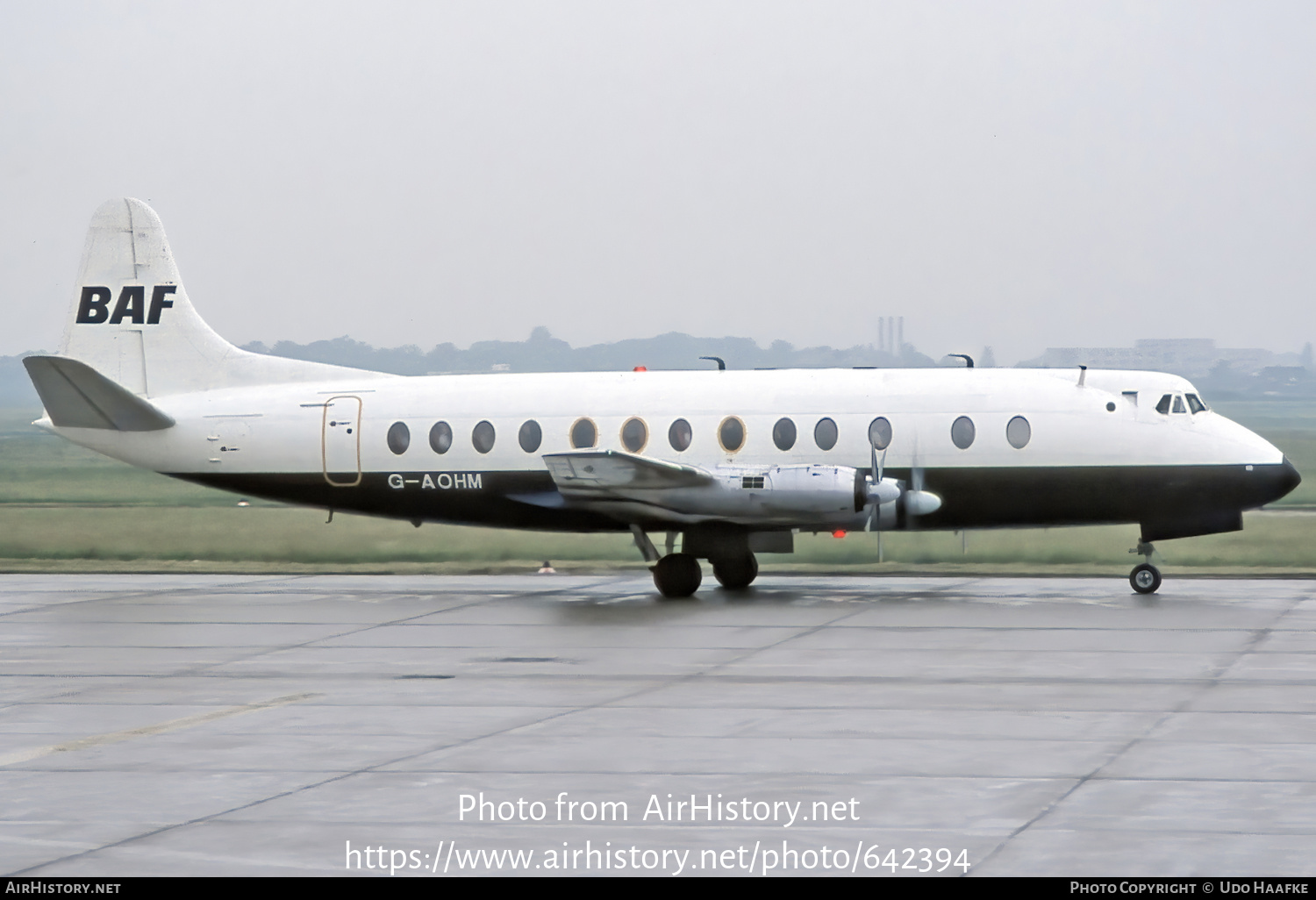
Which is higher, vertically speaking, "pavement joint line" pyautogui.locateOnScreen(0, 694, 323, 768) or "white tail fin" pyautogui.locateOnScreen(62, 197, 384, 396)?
"white tail fin" pyautogui.locateOnScreen(62, 197, 384, 396)

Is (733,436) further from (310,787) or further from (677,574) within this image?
(310,787)

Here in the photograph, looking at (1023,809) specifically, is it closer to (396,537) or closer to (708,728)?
(708,728)

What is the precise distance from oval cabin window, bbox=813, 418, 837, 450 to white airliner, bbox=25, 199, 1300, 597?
0.04 meters

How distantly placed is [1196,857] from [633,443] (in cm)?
1766

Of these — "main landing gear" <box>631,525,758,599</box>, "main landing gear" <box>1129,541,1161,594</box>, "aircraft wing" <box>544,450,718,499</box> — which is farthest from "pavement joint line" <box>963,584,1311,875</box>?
"aircraft wing" <box>544,450,718,499</box>

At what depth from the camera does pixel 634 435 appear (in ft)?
85.6

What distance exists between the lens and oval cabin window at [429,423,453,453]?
88.0 ft

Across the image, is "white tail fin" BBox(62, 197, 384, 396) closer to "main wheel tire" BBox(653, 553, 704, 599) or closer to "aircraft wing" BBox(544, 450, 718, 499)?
"aircraft wing" BBox(544, 450, 718, 499)

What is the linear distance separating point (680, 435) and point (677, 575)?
2327 millimetres

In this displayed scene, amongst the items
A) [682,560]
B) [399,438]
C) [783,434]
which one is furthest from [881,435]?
[399,438]

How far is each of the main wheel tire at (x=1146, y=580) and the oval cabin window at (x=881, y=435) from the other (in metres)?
4.50

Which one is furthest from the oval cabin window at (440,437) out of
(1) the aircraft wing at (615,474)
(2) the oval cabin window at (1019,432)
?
(2) the oval cabin window at (1019,432)

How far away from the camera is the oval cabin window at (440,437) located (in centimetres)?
2681

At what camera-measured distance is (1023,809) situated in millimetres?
10227
